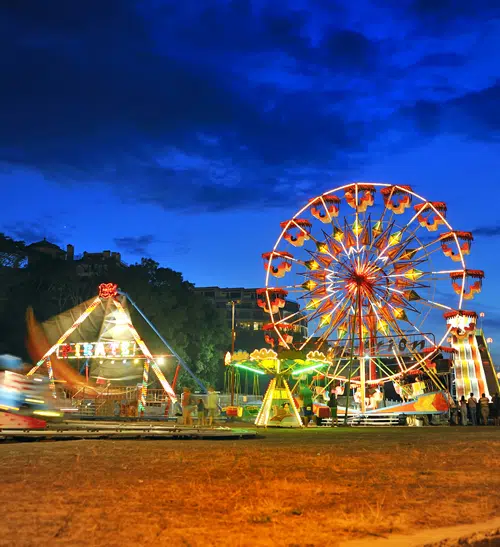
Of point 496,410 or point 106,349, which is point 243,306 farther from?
point 496,410

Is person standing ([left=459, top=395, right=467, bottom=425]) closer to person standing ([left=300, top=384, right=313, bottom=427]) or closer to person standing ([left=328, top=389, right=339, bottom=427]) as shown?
person standing ([left=328, top=389, right=339, bottom=427])

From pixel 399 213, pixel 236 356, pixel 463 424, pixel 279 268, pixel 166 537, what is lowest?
pixel 166 537

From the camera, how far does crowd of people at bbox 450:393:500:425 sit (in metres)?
37.7

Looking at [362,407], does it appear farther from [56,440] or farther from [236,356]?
[56,440]

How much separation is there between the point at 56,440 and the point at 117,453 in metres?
5.10

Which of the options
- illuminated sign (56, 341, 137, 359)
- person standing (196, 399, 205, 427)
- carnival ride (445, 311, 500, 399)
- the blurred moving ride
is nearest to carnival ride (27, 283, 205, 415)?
illuminated sign (56, 341, 137, 359)

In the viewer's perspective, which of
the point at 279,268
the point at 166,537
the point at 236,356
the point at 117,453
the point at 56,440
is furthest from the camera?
the point at 279,268

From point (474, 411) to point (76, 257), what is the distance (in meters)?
57.2

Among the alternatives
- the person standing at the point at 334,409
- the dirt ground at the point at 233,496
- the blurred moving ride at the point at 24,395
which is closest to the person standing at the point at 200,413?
the person standing at the point at 334,409

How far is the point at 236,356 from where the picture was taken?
3503cm

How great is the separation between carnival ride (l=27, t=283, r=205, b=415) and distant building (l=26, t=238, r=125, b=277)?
45.3ft

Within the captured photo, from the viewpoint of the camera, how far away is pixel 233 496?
8570 millimetres

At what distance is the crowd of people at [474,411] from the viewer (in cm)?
3769

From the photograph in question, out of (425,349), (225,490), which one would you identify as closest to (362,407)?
(425,349)
